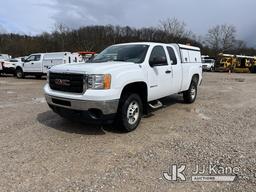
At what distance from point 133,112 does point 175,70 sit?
7.25 feet

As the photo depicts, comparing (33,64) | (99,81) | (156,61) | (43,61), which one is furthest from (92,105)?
(33,64)

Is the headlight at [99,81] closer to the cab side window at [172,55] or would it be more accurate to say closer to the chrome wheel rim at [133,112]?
the chrome wheel rim at [133,112]

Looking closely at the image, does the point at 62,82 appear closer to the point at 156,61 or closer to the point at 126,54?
the point at 126,54

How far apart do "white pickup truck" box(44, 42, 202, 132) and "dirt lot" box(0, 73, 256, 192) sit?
0.48 meters

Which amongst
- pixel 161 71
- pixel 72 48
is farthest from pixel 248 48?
pixel 161 71

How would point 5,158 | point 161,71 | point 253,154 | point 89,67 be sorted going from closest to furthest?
point 5,158 → point 253,154 → point 89,67 → point 161,71

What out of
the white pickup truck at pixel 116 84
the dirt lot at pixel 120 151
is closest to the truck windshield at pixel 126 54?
the white pickup truck at pixel 116 84

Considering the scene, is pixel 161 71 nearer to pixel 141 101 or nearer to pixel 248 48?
pixel 141 101

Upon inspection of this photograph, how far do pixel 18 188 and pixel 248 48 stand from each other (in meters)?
104

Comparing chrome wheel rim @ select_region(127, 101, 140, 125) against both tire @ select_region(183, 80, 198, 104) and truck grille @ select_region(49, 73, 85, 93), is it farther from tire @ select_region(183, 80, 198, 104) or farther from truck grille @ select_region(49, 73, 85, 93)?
tire @ select_region(183, 80, 198, 104)

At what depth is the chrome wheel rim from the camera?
5609 millimetres

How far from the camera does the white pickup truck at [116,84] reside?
504 cm

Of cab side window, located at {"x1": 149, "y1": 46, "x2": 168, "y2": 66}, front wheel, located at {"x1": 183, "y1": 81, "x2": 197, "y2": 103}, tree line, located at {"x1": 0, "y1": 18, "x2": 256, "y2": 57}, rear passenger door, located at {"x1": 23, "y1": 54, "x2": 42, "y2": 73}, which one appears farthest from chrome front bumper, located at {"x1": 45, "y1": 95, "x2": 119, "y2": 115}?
tree line, located at {"x1": 0, "y1": 18, "x2": 256, "y2": 57}

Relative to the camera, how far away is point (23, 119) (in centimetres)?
673
